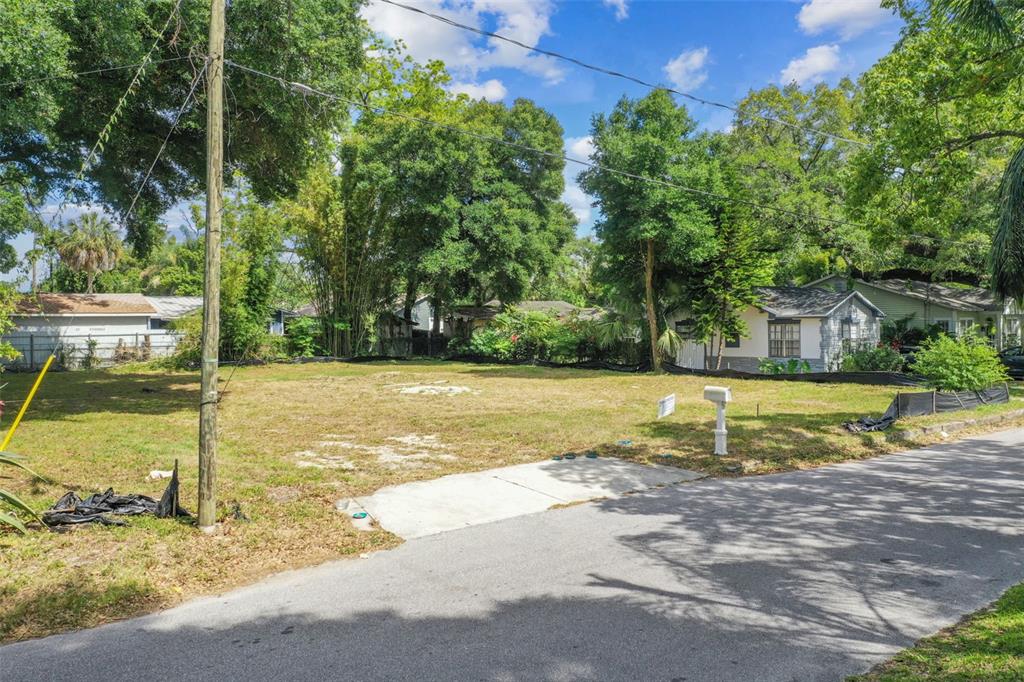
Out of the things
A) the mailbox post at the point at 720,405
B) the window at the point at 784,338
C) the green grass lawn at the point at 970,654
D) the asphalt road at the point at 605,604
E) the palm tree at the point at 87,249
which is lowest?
the asphalt road at the point at 605,604

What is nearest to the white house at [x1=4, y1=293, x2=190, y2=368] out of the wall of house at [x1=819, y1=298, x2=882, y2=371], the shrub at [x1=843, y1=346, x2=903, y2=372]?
the wall of house at [x1=819, y1=298, x2=882, y2=371]

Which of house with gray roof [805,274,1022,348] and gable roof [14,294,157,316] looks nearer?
gable roof [14,294,157,316]

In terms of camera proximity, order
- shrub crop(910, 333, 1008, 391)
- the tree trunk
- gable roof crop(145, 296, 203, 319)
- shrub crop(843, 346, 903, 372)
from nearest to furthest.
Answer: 1. shrub crop(910, 333, 1008, 391)
2. shrub crop(843, 346, 903, 372)
3. the tree trunk
4. gable roof crop(145, 296, 203, 319)

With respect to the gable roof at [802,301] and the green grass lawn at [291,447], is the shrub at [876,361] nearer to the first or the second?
the gable roof at [802,301]

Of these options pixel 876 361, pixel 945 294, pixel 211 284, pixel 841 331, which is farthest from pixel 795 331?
Result: pixel 211 284

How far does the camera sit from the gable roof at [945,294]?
95.5 feet

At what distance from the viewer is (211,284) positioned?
5879 millimetres

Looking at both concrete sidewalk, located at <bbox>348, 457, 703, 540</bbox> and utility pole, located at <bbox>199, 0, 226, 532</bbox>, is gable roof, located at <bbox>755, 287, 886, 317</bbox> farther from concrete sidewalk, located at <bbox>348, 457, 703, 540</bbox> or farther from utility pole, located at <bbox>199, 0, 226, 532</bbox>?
utility pole, located at <bbox>199, 0, 226, 532</bbox>

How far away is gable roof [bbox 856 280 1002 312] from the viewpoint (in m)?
29.1

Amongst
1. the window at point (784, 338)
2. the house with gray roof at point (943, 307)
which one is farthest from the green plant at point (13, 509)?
the house with gray roof at point (943, 307)

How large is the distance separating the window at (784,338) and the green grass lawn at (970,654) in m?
22.7

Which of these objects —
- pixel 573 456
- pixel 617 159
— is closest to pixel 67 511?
pixel 573 456

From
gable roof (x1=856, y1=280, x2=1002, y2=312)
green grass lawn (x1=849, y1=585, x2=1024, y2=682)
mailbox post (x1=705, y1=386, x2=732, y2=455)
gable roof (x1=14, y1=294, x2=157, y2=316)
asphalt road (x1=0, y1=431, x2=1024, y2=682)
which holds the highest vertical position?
gable roof (x1=856, y1=280, x2=1002, y2=312)

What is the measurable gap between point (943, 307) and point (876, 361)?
382 inches
